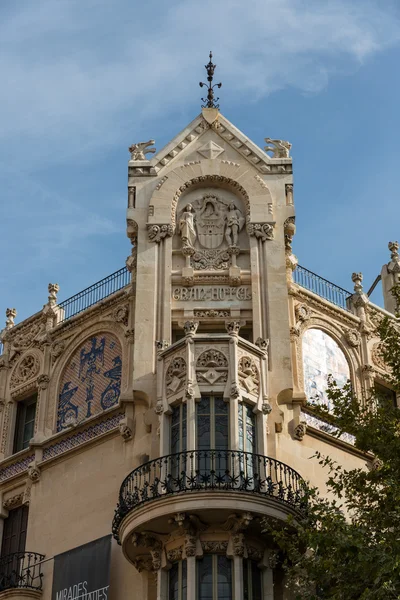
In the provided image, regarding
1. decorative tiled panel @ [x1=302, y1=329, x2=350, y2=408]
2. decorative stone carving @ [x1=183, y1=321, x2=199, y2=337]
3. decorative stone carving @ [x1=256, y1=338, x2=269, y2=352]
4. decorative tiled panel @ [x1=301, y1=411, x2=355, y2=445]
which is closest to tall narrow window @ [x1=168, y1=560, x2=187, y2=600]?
decorative tiled panel @ [x1=301, y1=411, x2=355, y2=445]

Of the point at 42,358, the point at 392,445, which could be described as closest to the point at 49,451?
the point at 42,358

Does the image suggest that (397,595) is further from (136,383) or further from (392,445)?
(136,383)

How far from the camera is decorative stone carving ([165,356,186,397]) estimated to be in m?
28.8

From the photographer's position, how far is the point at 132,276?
1270 inches

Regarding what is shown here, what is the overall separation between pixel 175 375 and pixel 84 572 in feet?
16.3

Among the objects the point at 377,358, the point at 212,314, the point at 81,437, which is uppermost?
the point at 377,358

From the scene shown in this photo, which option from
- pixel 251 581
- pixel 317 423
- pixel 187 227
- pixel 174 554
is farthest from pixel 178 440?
pixel 187 227

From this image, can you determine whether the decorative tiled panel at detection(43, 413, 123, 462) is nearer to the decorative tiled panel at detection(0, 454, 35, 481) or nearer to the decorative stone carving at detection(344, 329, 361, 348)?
the decorative tiled panel at detection(0, 454, 35, 481)

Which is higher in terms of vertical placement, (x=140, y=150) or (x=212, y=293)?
(x=140, y=150)

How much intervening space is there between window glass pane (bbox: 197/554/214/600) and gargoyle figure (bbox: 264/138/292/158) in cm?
1151

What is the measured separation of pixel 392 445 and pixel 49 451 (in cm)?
1090

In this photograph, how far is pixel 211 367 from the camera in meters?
28.7

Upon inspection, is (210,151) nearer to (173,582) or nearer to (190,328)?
(190,328)

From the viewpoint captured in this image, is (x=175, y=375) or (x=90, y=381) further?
(x=90, y=381)
